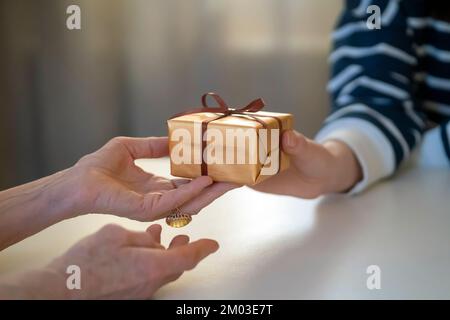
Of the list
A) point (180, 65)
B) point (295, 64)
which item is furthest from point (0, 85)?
point (295, 64)

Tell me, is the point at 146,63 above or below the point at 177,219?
above

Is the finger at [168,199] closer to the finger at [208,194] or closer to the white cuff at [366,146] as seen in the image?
the finger at [208,194]

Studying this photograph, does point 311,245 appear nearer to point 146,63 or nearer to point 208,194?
point 208,194

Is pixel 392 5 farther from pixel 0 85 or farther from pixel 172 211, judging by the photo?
pixel 0 85

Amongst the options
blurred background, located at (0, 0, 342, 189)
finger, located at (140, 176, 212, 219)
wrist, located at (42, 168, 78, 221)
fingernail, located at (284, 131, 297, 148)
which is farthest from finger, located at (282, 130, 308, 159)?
blurred background, located at (0, 0, 342, 189)

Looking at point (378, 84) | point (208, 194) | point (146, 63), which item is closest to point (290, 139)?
point (208, 194)

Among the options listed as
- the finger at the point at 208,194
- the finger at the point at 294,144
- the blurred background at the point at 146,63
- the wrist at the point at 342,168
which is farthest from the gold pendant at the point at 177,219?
the blurred background at the point at 146,63

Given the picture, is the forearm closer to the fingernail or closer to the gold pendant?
the gold pendant
